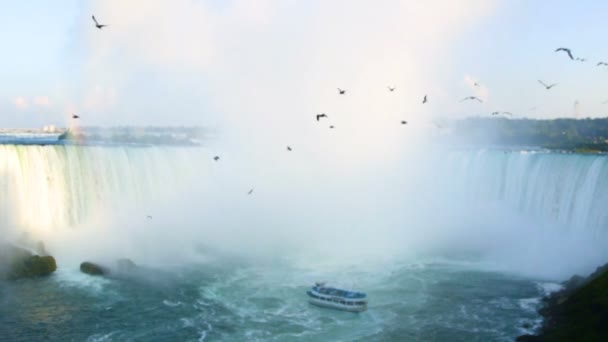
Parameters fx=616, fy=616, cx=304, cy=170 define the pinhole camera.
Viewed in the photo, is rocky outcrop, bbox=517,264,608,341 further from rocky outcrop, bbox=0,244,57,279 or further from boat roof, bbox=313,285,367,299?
rocky outcrop, bbox=0,244,57,279

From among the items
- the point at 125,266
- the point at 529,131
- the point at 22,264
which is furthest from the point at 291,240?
the point at 529,131

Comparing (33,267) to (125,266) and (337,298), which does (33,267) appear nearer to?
(125,266)

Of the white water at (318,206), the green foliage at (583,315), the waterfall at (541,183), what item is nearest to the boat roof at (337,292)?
the green foliage at (583,315)

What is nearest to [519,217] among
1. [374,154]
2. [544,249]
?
[544,249]

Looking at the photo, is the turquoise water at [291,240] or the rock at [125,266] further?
the rock at [125,266]

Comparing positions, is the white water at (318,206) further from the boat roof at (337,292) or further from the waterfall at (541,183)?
the boat roof at (337,292)

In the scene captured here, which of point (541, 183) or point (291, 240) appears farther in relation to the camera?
point (291, 240)
